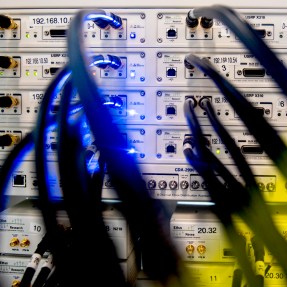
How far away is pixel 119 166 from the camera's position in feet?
1.39

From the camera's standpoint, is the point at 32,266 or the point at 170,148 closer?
the point at 32,266

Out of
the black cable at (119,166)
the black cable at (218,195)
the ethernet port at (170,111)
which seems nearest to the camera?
the black cable at (119,166)

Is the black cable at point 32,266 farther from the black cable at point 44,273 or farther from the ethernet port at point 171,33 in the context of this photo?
the ethernet port at point 171,33

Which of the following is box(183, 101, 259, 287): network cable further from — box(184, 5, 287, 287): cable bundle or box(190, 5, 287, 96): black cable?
box(190, 5, 287, 96): black cable

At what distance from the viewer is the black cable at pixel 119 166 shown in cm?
37

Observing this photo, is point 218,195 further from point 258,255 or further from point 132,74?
point 132,74

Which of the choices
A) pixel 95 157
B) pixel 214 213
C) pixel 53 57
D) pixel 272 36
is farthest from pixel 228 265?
pixel 53 57

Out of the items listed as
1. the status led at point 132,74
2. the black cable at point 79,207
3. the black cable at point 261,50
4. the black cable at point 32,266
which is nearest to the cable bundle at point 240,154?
the black cable at point 261,50

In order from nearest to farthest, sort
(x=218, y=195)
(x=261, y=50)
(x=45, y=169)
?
(x=261, y=50)
(x=45, y=169)
(x=218, y=195)

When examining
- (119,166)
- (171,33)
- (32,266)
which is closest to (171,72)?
(171,33)

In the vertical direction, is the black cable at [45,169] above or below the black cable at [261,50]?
below

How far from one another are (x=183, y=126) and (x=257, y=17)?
280 millimetres

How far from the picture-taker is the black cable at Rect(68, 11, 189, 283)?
0.37m

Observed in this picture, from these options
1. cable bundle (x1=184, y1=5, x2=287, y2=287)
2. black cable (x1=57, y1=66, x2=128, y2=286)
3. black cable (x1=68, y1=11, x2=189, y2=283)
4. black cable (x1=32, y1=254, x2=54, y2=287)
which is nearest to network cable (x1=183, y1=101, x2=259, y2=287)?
cable bundle (x1=184, y1=5, x2=287, y2=287)
